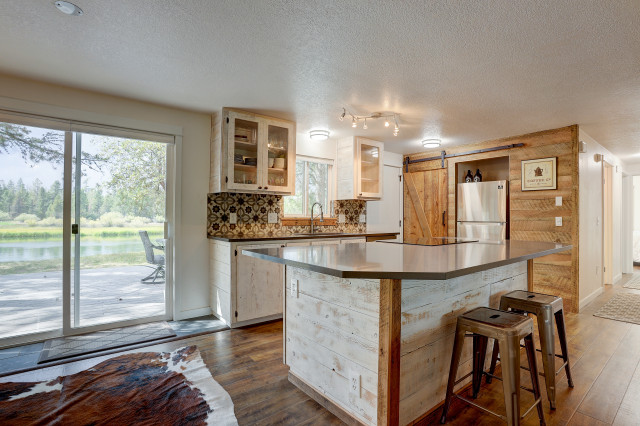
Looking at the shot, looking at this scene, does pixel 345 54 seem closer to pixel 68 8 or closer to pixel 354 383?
pixel 68 8

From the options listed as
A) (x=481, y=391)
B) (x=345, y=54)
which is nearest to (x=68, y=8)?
(x=345, y=54)

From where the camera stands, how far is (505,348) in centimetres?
163

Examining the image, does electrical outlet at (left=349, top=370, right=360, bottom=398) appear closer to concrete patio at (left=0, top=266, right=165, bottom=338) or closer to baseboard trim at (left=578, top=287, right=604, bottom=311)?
concrete patio at (left=0, top=266, right=165, bottom=338)

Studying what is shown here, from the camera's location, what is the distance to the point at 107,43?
7.14 ft

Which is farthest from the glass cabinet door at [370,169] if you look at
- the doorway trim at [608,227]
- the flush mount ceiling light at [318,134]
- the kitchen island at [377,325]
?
the doorway trim at [608,227]

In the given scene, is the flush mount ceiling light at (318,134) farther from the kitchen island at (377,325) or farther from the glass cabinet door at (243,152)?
the kitchen island at (377,325)

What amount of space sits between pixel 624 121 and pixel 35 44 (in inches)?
217

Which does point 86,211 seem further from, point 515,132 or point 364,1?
point 515,132

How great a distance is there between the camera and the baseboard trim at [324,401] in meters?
1.79

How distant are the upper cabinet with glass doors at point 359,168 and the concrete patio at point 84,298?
8.61ft

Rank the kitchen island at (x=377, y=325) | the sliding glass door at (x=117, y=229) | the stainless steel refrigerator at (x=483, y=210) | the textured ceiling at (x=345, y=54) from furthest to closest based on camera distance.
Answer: the stainless steel refrigerator at (x=483, y=210) < the sliding glass door at (x=117, y=229) < the textured ceiling at (x=345, y=54) < the kitchen island at (x=377, y=325)

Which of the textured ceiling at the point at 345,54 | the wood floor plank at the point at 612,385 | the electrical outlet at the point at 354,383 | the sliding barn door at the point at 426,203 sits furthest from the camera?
the sliding barn door at the point at 426,203

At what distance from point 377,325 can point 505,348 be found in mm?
627

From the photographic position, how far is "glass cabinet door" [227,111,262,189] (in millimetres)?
→ 3508
